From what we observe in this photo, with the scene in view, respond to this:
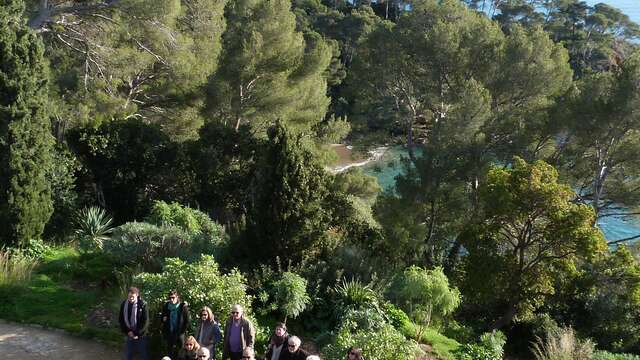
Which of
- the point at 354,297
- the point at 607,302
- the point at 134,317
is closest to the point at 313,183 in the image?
the point at 354,297

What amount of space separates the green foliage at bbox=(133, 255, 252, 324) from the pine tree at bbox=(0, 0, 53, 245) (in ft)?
14.0

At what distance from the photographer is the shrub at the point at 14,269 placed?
9008mm

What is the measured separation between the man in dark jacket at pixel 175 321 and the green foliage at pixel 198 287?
1.49 ft

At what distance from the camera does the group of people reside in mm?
6109

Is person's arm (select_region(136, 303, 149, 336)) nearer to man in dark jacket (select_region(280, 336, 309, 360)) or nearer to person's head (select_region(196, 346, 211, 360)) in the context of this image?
person's head (select_region(196, 346, 211, 360))

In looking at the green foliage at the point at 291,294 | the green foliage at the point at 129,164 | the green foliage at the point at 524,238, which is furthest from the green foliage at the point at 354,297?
the green foliage at the point at 129,164

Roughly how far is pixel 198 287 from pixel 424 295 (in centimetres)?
367

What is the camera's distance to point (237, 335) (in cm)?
635

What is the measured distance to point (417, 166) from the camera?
48.4 ft

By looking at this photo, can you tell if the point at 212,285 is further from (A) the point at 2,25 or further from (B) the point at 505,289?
(B) the point at 505,289

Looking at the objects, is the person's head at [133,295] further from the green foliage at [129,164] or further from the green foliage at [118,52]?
the green foliage at [118,52]

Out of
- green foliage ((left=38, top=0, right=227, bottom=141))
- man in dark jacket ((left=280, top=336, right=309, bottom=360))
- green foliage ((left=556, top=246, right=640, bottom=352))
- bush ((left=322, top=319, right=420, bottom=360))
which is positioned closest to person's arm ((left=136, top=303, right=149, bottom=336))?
man in dark jacket ((left=280, top=336, right=309, bottom=360))

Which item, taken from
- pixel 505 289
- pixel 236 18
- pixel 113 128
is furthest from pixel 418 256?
pixel 236 18

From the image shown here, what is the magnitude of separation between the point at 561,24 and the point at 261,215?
199 feet
